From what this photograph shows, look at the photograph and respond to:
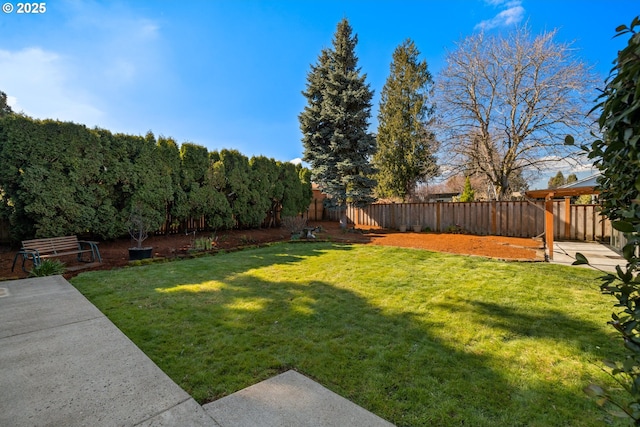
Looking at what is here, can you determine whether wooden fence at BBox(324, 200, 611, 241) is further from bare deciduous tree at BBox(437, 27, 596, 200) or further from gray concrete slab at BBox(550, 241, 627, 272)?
bare deciduous tree at BBox(437, 27, 596, 200)

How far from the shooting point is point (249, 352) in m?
2.65

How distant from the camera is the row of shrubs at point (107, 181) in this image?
276 inches

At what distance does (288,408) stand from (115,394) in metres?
1.22

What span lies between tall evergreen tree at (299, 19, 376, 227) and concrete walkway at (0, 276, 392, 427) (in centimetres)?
1093

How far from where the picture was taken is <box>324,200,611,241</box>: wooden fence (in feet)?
29.6

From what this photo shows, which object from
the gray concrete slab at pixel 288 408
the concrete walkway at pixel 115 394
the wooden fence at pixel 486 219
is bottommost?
the gray concrete slab at pixel 288 408

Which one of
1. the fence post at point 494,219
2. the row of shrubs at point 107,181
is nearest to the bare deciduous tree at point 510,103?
the fence post at point 494,219

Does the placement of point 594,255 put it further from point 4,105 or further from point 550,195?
point 4,105

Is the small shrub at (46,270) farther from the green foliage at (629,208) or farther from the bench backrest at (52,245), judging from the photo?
the green foliage at (629,208)

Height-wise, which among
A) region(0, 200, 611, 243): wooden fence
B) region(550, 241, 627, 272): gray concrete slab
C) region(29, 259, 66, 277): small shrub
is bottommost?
region(29, 259, 66, 277): small shrub

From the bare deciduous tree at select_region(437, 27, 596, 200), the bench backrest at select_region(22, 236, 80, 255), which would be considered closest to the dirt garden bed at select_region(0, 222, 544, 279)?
the bench backrest at select_region(22, 236, 80, 255)

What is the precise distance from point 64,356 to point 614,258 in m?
9.72

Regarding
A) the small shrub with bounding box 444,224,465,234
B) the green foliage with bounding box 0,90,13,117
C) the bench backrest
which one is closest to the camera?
the bench backrest

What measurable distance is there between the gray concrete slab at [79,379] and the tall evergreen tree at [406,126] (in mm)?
16988
